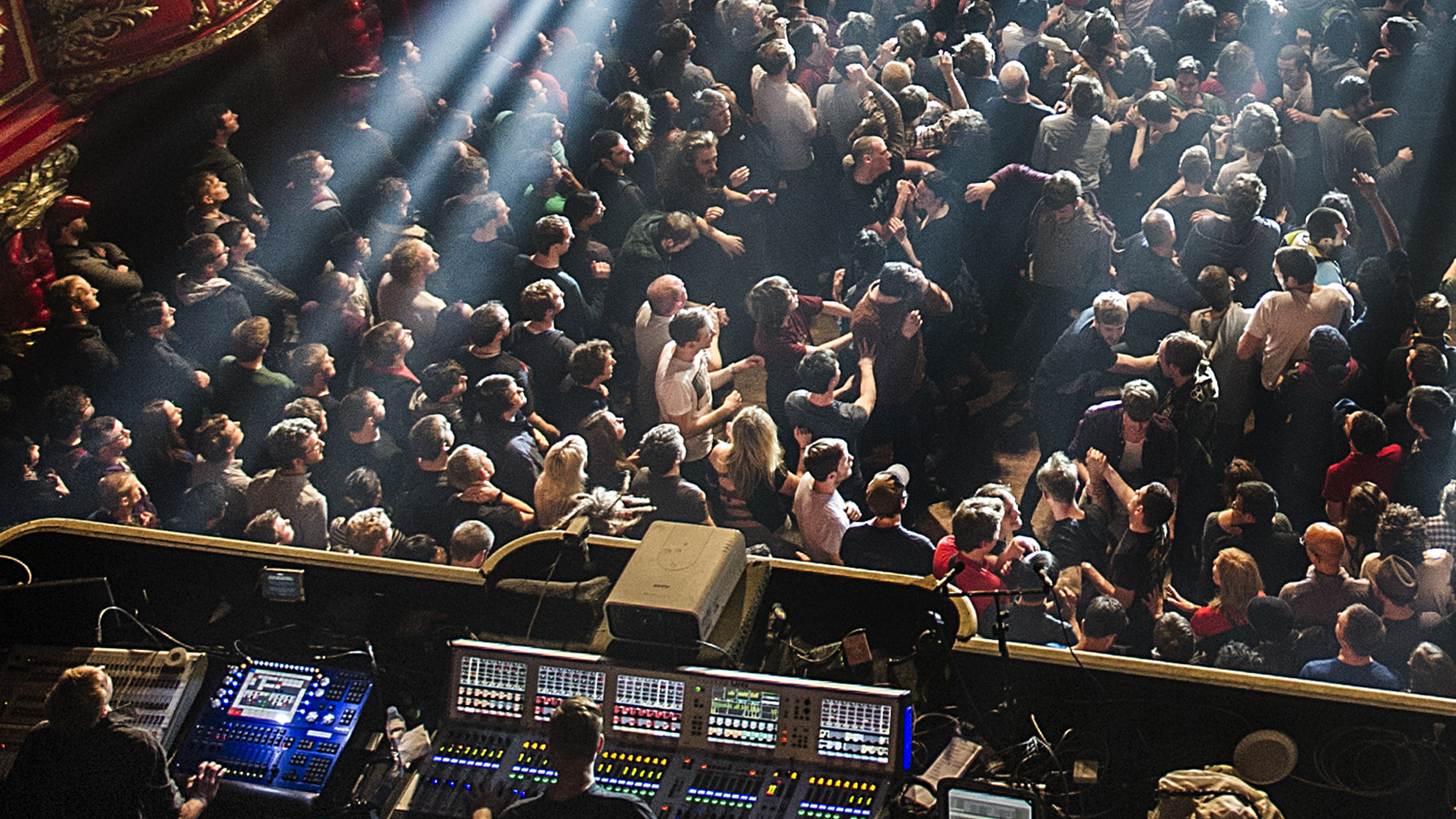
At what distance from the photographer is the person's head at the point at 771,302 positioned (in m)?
7.29

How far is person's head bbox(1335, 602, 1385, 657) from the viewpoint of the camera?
203 inches

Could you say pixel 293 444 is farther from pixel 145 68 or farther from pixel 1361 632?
pixel 1361 632

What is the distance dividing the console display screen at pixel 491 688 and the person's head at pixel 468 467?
1521mm

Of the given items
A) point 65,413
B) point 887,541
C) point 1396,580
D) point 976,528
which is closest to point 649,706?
point 887,541

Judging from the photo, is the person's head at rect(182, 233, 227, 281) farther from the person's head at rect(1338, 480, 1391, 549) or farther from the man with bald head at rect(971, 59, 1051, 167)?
the person's head at rect(1338, 480, 1391, 549)

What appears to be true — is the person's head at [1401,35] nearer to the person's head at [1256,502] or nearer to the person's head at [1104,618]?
the person's head at [1256,502]

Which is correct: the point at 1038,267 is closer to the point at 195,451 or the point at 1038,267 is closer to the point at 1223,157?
the point at 1223,157

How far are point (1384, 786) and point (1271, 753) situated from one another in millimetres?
375

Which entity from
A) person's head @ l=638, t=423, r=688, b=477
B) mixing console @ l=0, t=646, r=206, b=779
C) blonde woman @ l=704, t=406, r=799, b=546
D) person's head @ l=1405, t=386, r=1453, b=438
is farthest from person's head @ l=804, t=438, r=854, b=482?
mixing console @ l=0, t=646, r=206, b=779

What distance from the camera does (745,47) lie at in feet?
33.3

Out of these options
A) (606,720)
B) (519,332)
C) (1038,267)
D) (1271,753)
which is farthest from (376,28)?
(1271,753)

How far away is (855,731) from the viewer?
470 cm

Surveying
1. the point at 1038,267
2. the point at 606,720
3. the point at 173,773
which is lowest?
the point at 173,773

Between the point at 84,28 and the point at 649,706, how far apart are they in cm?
522
